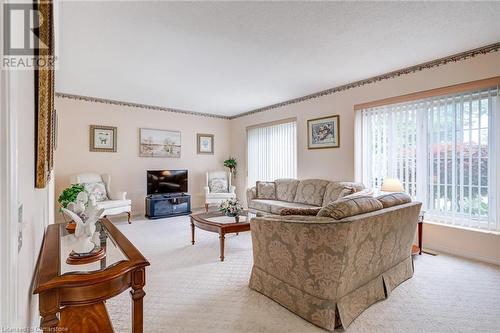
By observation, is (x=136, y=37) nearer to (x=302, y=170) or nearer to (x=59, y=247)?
(x=59, y=247)

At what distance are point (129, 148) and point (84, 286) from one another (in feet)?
16.6

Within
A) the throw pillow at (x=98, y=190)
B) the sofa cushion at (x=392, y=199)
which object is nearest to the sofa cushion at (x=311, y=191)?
the sofa cushion at (x=392, y=199)

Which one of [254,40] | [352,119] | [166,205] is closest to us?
[254,40]

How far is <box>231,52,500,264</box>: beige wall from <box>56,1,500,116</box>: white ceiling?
272mm

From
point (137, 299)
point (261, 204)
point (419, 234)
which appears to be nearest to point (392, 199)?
point (419, 234)

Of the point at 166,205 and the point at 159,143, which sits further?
the point at 159,143

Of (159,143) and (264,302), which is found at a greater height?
(159,143)

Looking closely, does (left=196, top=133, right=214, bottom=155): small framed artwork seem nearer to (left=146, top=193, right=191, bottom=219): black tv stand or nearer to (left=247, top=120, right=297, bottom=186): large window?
(left=247, top=120, right=297, bottom=186): large window

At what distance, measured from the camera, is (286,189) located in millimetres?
5238

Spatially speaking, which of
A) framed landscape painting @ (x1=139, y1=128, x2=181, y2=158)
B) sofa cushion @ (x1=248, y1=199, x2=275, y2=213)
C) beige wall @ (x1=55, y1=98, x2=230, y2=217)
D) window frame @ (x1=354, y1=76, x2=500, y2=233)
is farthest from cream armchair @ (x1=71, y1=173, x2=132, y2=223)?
window frame @ (x1=354, y1=76, x2=500, y2=233)

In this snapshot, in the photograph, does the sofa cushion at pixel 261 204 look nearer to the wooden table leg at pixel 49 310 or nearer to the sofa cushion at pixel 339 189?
the sofa cushion at pixel 339 189

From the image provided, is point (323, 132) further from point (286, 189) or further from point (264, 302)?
point (264, 302)

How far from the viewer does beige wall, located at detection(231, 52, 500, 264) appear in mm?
3197

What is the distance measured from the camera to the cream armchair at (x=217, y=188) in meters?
6.07
